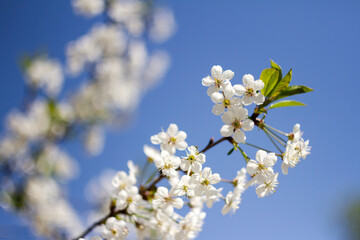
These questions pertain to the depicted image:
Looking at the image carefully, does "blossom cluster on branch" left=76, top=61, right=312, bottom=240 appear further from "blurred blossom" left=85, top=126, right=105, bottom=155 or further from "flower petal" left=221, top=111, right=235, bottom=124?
"blurred blossom" left=85, top=126, right=105, bottom=155

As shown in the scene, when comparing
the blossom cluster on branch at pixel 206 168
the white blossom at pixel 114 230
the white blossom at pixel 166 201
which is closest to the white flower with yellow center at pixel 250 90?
the blossom cluster on branch at pixel 206 168

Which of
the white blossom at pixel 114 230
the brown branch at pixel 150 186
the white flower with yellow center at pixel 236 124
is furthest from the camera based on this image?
the white blossom at pixel 114 230

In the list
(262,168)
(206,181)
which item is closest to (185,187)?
(206,181)

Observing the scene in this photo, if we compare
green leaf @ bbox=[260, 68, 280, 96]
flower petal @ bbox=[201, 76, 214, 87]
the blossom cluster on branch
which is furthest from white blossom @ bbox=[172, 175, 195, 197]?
green leaf @ bbox=[260, 68, 280, 96]

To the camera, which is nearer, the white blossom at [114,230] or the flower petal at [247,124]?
the flower petal at [247,124]

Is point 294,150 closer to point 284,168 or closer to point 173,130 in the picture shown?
point 284,168

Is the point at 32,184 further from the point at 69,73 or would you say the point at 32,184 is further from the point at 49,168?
the point at 69,73

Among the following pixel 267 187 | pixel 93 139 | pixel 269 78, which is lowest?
pixel 267 187

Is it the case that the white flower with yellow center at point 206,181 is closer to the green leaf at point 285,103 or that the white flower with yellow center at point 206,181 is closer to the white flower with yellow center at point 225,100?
the white flower with yellow center at point 225,100
